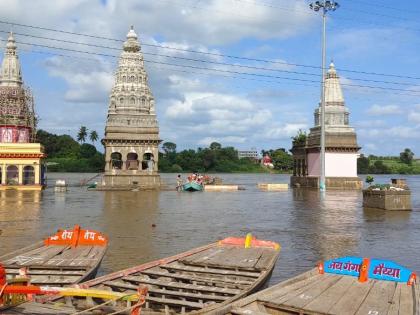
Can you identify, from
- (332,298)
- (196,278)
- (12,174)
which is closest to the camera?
(332,298)

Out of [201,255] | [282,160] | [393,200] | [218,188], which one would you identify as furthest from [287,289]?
[282,160]

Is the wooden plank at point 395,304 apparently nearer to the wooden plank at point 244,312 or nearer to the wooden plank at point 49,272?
the wooden plank at point 244,312

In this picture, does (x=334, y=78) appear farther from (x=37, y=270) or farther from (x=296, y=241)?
(x=37, y=270)

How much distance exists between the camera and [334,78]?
69938mm

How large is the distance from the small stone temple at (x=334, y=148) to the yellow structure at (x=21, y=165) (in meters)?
32.0

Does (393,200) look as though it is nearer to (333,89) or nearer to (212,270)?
(212,270)

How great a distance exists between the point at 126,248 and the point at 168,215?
1242 centimetres

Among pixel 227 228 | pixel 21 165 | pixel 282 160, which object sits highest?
pixel 282 160

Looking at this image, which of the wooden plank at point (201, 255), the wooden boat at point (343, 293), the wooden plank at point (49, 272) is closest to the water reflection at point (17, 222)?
the wooden plank at point (49, 272)

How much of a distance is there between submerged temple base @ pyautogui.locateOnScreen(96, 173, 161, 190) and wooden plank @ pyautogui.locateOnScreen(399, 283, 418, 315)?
5361cm

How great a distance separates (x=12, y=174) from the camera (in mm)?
54500

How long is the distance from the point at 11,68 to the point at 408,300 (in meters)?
63.5

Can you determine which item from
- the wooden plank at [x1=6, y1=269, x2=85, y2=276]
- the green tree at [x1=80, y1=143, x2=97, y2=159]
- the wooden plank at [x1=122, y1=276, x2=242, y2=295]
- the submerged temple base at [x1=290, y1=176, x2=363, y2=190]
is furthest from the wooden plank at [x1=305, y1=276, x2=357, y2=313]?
the green tree at [x1=80, y1=143, x2=97, y2=159]

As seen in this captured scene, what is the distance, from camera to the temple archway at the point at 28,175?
179 ft
